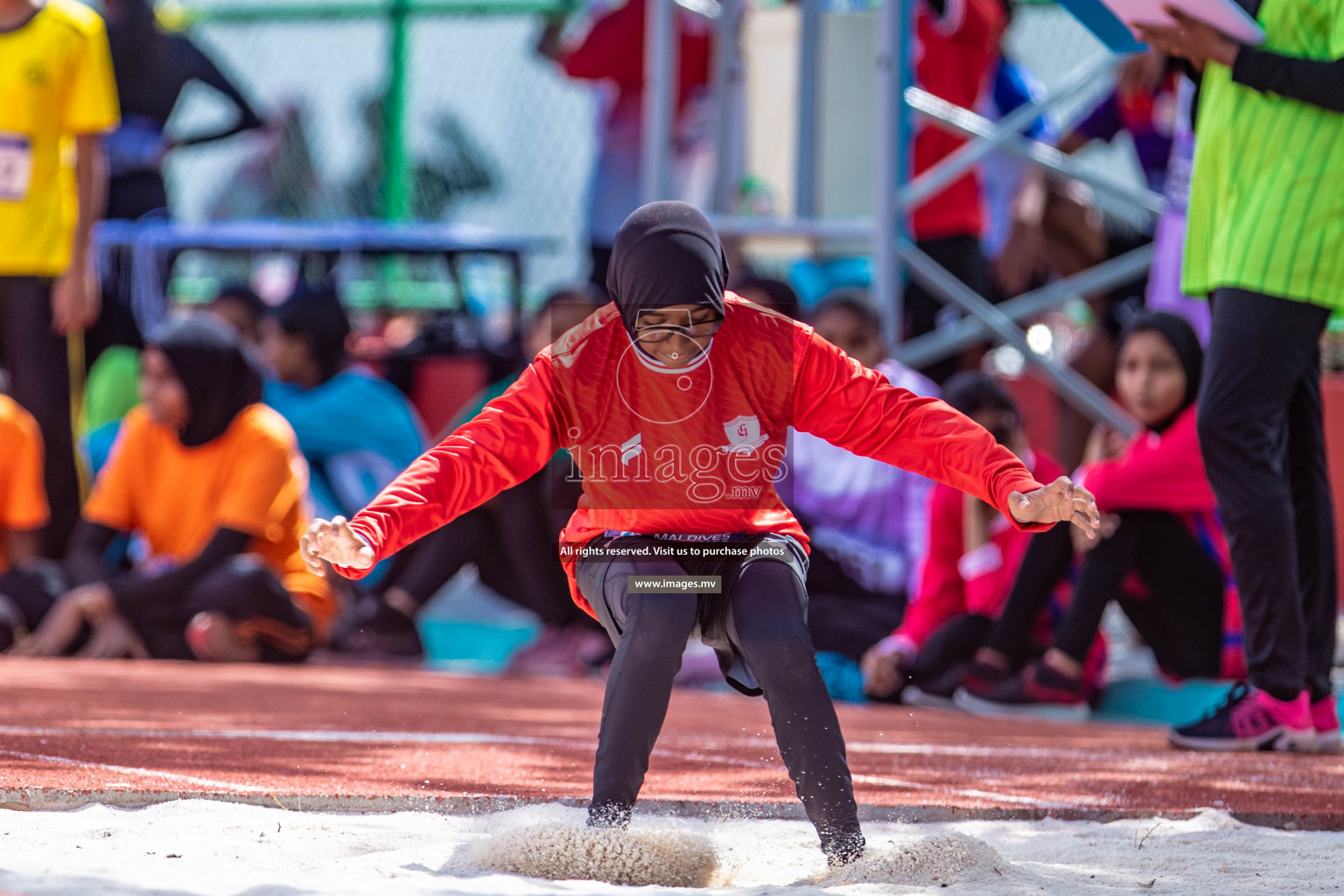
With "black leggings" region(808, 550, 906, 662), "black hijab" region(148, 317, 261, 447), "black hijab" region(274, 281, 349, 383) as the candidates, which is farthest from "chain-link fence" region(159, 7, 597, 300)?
"black leggings" region(808, 550, 906, 662)

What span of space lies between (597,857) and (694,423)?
767 mm

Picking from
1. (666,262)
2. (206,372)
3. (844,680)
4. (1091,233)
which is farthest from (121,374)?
(666,262)

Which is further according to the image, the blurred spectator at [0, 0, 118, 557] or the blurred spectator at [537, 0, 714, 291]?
the blurred spectator at [537, 0, 714, 291]

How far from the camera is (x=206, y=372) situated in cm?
691

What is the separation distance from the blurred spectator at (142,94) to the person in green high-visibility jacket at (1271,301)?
219 inches

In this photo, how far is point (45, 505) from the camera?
23.8 ft

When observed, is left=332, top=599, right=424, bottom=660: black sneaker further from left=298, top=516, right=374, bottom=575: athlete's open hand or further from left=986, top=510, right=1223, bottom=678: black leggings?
left=298, top=516, right=374, bottom=575: athlete's open hand

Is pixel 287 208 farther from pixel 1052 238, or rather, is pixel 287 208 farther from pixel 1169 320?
pixel 1169 320

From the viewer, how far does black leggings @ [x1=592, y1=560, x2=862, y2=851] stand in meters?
2.96

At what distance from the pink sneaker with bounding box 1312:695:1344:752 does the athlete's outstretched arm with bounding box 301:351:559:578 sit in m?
2.25

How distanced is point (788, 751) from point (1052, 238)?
5.01 m

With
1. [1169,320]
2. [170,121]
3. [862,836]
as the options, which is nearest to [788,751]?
[862,836]

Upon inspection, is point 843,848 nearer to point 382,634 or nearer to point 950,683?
point 950,683

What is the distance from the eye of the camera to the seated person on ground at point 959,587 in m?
5.86
